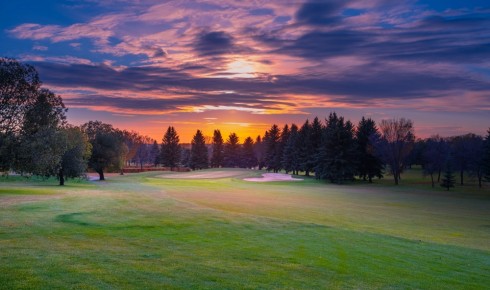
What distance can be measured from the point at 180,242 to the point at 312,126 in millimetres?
91438

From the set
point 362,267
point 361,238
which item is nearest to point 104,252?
point 362,267

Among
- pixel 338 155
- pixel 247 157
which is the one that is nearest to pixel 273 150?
pixel 247 157

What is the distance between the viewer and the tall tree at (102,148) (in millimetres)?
75250

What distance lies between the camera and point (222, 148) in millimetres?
158250

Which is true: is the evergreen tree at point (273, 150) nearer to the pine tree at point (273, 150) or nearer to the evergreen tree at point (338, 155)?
the pine tree at point (273, 150)

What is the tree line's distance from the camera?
33.5m

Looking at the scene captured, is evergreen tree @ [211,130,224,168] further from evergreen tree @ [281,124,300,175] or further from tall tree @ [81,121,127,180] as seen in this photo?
tall tree @ [81,121,127,180]


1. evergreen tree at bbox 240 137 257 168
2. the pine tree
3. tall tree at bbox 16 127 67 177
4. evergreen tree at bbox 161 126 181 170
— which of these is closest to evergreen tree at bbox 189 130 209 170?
evergreen tree at bbox 161 126 181 170

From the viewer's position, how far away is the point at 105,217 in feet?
62.4

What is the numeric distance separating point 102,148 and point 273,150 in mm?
63818

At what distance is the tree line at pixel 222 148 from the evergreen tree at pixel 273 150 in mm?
314

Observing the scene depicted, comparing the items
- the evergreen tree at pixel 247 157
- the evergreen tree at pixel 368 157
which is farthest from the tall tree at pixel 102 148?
the evergreen tree at pixel 247 157

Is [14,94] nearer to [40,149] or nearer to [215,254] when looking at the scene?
[40,149]

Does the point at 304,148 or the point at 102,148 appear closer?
the point at 102,148
